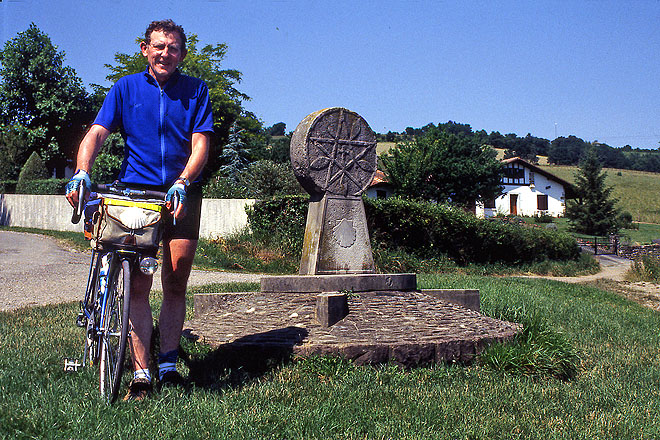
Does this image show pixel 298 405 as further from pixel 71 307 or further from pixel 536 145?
pixel 536 145

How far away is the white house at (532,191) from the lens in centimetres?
5947

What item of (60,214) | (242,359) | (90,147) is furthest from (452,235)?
(60,214)

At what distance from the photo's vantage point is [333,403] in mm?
3527

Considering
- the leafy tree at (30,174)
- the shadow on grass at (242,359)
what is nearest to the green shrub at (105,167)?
the leafy tree at (30,174)

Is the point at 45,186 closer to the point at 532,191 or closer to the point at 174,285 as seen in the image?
the point at 174,285

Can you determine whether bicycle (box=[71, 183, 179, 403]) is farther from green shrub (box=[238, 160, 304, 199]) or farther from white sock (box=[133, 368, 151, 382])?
green shrub (box=[238, 160, 304, 199])

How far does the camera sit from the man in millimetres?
3574

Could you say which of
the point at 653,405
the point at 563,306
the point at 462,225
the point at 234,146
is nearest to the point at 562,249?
the point at 462,225

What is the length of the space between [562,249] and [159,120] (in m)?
20.1

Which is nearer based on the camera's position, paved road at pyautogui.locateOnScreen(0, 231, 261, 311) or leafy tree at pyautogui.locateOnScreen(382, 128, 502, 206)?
paved road at pyautogui.locateOnScreen(0, 231, 261, 311)

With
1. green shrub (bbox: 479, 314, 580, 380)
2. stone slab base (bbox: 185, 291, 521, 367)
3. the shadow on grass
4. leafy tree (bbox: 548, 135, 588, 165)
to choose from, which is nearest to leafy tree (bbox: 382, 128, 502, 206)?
stone slab base (bbox: 185, 291, 521, 367)

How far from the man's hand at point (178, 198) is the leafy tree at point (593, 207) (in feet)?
142

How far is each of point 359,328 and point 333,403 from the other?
1547mm

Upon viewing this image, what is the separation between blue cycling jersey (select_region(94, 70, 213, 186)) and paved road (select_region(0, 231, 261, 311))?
16.5ft
